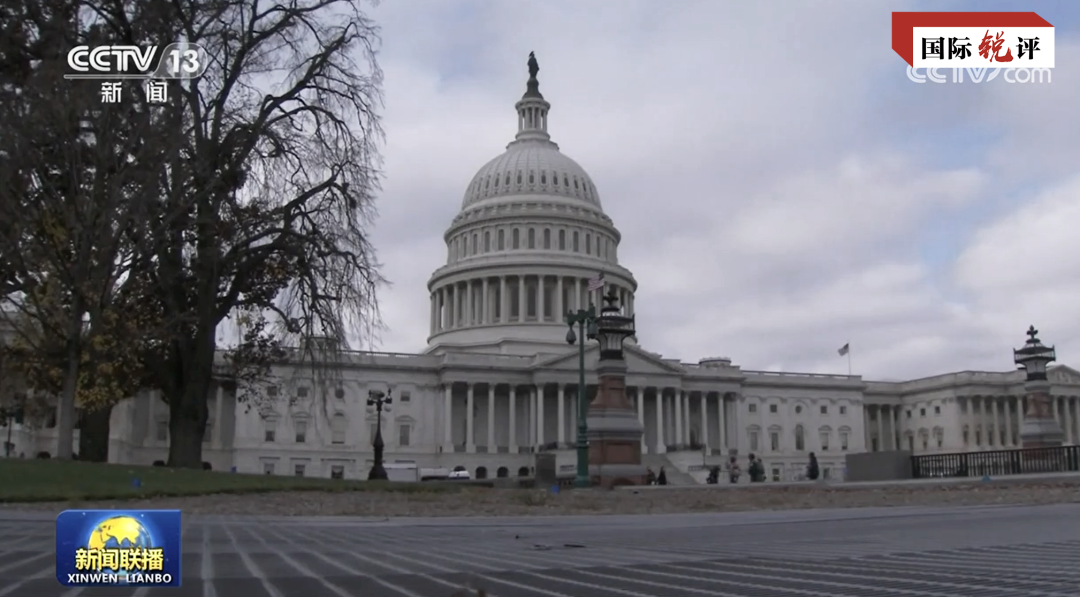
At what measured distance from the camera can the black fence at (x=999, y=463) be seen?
115ft

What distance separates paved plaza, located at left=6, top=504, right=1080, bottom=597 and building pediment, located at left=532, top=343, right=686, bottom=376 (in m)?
86.1

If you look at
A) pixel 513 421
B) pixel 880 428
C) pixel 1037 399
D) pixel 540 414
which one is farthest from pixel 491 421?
pixel 1037 399

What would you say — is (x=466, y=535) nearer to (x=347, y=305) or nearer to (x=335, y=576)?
(x=335, y=576)

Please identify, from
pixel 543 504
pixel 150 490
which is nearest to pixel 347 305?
pixel 150 490

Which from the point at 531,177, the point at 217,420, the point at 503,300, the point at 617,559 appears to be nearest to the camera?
the point at 617,559

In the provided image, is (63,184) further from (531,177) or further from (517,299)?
(531,177)

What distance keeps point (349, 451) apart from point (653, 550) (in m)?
91.1

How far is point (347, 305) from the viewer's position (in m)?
29.3

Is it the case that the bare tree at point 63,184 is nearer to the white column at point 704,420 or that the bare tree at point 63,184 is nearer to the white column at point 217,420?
the white column at point 217,420

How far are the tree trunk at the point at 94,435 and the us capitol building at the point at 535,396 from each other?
44167 millimetres

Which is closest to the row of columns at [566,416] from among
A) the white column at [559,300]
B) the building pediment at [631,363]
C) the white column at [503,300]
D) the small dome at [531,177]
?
the building pediment at [631,363]

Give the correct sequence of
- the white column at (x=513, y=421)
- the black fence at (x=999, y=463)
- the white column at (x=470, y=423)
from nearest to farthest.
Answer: the black fence at (x=999, y=463), the white column at (x=470, y=423), the white column at (x=513, y=421)

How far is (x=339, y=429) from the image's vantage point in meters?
Answer: 96.4

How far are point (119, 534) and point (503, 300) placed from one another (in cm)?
10858
